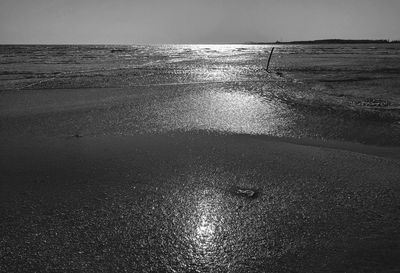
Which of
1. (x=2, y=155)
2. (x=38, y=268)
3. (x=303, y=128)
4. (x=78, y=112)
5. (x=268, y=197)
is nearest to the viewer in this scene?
(x=38, y=268)

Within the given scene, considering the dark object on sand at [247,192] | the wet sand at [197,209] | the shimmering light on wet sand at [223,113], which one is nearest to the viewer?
the wet sand at [197,209]

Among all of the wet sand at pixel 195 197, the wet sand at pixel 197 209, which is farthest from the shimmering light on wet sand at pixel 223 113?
the wet sand at pixel 197 209

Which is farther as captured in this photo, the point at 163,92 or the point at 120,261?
the point at 163,92

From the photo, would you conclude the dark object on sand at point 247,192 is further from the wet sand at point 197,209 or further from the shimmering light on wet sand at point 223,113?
the shimmering light on wet sand at point 223,113

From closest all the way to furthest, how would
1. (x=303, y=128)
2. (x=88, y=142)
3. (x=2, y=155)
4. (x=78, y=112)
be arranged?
1. (x=2, y=155)
2. (x=88, y=142)
3. (x=303, y=128)
4. (x=78, y=112)

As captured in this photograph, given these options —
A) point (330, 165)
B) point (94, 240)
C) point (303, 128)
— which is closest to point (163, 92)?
point (303, 128)

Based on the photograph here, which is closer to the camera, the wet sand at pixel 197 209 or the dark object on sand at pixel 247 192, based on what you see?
the wet sand at pixel 197 209

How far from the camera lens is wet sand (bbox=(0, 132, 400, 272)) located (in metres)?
2.22

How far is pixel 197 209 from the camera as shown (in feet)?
9.43

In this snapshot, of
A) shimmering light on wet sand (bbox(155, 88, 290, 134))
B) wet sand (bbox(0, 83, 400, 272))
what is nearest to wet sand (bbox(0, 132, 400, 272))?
wet sand (bbox(0, 83, 400, 272))

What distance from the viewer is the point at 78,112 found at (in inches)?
277

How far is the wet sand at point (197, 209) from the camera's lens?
7.28ft

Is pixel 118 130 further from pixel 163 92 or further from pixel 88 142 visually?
pixel 163 92

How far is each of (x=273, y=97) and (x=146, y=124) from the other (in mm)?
4140
